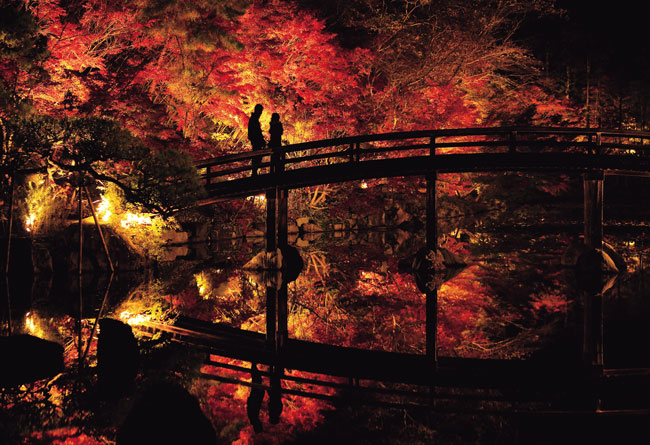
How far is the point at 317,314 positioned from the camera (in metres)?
11.2

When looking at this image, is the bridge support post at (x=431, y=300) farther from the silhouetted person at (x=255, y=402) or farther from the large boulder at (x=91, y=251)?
the large boulder at (x=91, y=251)

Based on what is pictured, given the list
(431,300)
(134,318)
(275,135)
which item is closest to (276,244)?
(275,135)

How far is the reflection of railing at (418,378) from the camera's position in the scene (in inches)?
247

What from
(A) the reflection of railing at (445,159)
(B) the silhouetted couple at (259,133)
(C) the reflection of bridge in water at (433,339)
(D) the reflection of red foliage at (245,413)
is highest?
(B) the silhouetted couple at (259,133)

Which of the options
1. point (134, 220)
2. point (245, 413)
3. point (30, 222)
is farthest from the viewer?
point (134, 220)

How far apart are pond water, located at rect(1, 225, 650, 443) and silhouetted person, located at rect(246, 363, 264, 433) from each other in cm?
8

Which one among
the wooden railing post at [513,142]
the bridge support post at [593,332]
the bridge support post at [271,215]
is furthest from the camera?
the bridge support post at [271,215]

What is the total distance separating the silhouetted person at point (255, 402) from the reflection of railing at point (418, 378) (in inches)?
2.3

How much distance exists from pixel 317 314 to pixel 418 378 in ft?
14.2

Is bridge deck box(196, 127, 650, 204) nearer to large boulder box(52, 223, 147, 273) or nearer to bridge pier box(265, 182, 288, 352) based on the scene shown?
bridge pier box(265, 182, 288, 352)

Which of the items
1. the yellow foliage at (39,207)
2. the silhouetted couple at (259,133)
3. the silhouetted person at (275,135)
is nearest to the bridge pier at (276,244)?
the silhouetted person at (275,135)

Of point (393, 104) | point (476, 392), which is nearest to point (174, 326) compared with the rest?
point (476, 392)

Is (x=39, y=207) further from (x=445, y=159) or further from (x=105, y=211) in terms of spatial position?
(x=445, y=159)

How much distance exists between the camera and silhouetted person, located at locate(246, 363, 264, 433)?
5855 mm
